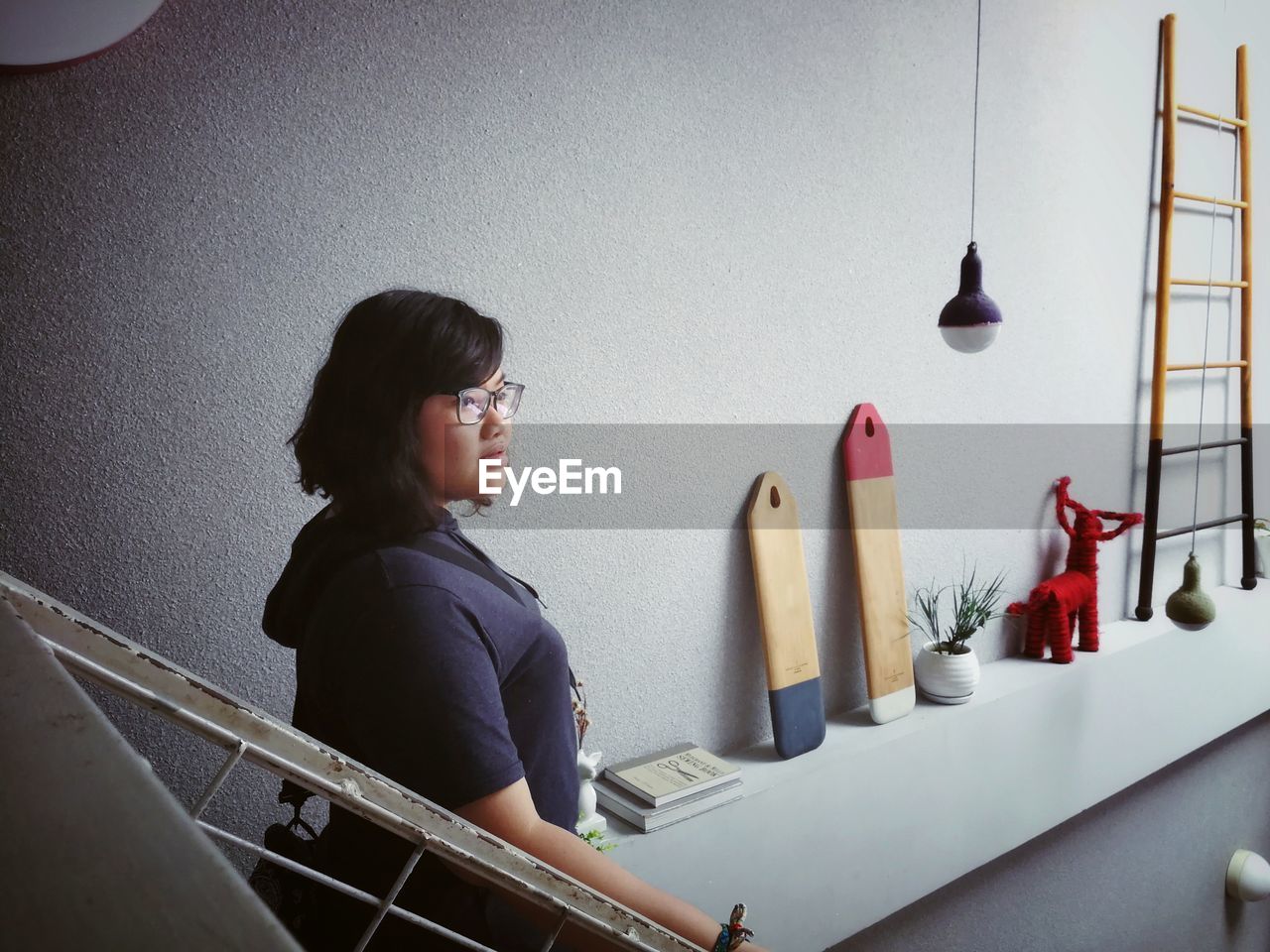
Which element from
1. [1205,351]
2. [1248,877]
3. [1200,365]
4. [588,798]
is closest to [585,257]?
[588,798]

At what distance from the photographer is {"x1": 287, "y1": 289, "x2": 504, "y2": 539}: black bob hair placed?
117 cm

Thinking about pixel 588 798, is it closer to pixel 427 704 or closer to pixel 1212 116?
pixel 427 704

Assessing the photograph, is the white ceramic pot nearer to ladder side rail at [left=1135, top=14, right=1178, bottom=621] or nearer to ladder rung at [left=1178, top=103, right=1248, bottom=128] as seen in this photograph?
ladder side rail at [left=1135, top=14, right=1178, bottom=621]

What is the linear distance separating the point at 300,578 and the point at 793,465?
145 centimetres

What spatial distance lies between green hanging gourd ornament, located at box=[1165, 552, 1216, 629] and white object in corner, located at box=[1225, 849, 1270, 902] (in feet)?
4.59

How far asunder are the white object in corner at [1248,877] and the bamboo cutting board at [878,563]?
7.00ft

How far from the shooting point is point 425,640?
3.37ft

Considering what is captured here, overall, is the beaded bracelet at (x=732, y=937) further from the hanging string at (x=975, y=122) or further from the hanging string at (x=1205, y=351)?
the hanging string at (x=1205, y=351)

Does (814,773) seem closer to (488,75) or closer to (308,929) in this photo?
(308,929)

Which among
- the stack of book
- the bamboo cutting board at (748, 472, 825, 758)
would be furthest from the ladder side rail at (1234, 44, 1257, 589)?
the stack of book

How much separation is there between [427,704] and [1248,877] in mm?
3903

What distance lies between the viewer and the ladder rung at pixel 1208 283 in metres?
3.18

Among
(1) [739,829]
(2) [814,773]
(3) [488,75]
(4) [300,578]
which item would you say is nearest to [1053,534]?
(2) [814,773]

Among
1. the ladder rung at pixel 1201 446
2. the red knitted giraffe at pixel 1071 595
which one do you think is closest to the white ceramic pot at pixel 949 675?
the red knitted giraffe at pixel 1071 595
